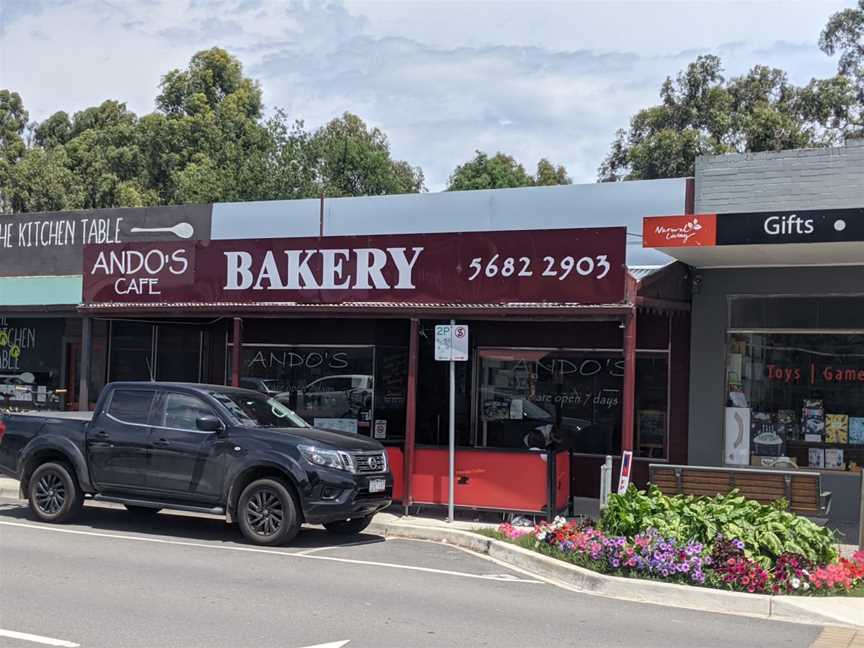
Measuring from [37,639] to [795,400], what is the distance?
11164 mm

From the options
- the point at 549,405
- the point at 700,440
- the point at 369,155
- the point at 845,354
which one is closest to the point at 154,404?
the point at 549,405

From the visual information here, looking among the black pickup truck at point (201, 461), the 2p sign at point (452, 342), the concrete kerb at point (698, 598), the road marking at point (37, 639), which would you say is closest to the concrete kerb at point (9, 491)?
the black pickup truck at point (201, 461)

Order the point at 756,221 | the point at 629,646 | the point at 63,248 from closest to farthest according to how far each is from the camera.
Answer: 1. the point at 629,646
2. the point at 756,221
3. the point at 63,248

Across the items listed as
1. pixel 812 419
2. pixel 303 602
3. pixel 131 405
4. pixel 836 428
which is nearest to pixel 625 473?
pixel 812 419

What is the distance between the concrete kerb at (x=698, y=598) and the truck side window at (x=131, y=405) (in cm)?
485

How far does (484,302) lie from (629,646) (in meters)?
6.43

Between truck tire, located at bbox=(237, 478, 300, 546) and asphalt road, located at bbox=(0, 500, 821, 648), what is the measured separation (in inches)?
7.6

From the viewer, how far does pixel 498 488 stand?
527 inches

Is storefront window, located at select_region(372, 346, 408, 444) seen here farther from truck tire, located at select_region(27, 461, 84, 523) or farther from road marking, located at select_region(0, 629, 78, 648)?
road marking, located at select_region(0, 629, 78, 648)

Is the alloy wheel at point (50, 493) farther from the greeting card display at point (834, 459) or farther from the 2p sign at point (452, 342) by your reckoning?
the greeting card display at point (834, 459)

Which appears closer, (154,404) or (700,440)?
(154,404)

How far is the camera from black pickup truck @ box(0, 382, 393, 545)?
11281 millimetres

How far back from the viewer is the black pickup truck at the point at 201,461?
37.0ft

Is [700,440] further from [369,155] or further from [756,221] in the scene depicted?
[369,155]
